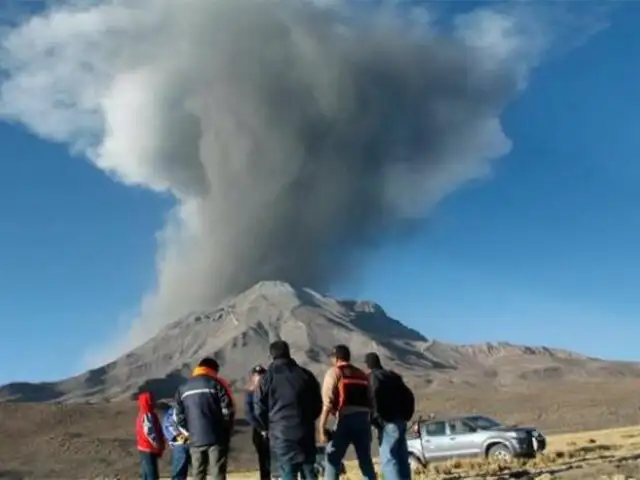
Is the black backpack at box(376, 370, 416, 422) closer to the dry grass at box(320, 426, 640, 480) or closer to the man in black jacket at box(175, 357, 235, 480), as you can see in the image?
the man in black jacket at box(175, 357, 235, 480)

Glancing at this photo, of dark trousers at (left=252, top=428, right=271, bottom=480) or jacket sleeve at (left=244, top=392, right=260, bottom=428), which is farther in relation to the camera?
dark trousers at (left=252, top=428, right=271, bottom=480)

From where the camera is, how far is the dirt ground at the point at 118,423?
166ft

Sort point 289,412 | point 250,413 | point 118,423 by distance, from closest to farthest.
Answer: point 289,412 < point 250,413 < point 118,423

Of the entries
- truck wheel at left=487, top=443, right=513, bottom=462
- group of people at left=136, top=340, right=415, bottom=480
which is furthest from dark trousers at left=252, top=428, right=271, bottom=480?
truck wheel at left=487, top=443, right=513, bottom=462

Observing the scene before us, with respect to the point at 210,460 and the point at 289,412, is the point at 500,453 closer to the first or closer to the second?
the point at 210,460

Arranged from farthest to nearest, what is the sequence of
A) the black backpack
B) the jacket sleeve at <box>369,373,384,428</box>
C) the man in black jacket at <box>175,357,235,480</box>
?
the black backpack
the jacket sleeve at <box>369,373,384,428</box>
the man in black jacket at <box>175,357,235,480</box>

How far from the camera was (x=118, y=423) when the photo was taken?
7269cm

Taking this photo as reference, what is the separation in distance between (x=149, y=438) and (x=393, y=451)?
3796mm

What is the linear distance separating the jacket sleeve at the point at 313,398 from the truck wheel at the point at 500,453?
13.2 metres

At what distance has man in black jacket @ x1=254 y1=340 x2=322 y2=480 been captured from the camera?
836 cm

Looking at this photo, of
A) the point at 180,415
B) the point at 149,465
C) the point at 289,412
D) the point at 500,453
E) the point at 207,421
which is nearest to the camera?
the point at 289,412

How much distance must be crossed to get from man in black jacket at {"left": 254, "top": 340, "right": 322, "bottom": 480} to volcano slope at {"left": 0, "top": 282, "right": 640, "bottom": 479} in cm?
3831

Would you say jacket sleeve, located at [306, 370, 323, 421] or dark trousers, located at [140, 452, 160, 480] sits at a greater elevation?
jacket sleeve, located at [306, 370, 323, 421]

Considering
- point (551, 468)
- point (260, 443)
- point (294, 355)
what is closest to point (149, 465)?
point (260, 443)
